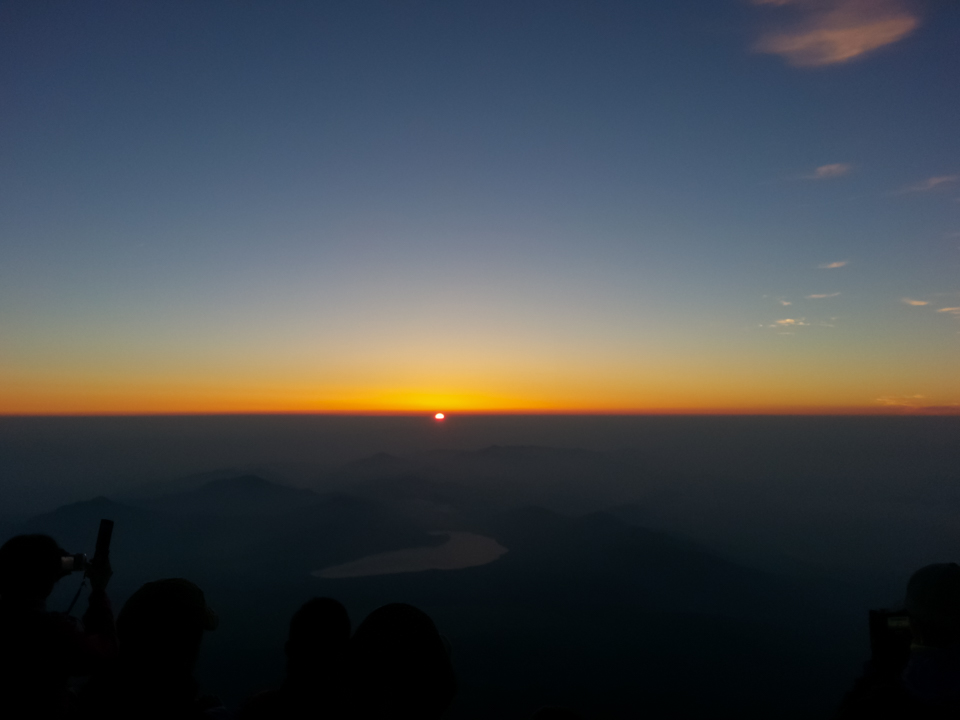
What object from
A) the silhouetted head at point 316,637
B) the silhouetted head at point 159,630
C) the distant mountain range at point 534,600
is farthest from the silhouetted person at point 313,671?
the distant mountain range at point 534,600

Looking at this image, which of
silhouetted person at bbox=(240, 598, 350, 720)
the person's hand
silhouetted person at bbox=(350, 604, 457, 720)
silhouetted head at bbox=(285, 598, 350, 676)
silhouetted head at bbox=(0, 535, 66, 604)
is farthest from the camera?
the person's hand

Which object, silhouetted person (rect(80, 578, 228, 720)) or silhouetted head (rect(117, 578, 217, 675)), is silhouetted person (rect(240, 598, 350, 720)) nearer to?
silhouetted person (rect(80, 578, 228, 720))

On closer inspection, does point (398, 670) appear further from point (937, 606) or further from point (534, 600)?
point (534, 600)

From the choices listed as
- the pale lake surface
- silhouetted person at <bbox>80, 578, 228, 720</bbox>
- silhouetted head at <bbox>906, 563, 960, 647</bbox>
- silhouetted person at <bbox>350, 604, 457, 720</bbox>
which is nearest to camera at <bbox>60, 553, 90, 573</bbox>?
silhouetted person at <bbox>80, 578, 228, 720</bbox>

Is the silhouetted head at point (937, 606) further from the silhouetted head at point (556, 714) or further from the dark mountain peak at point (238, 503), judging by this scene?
the dark mountain peak at point (238, 503)

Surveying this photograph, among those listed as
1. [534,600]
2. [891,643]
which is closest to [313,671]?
[891,643]

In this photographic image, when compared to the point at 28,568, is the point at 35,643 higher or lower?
lower

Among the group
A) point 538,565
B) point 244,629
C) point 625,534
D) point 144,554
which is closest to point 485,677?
point 244,629

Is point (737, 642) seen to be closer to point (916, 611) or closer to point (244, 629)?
point (244, 629)
